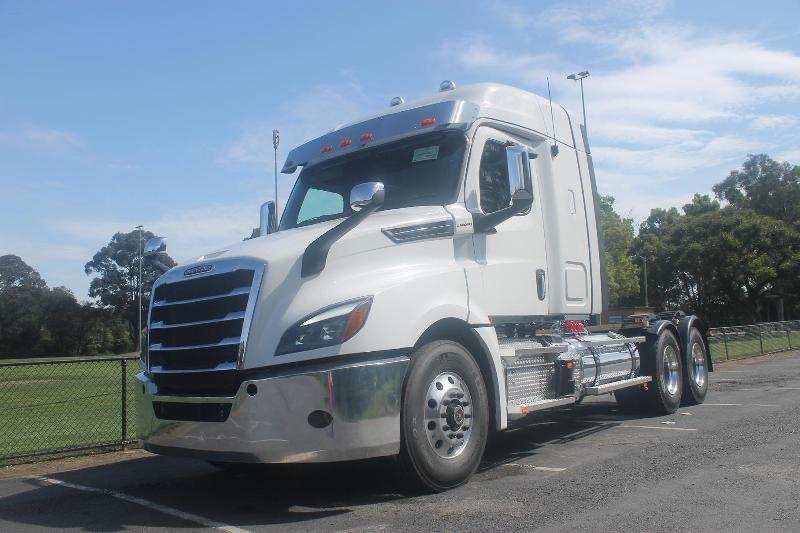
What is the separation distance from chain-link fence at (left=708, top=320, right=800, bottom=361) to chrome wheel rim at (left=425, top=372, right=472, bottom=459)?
55.8 ft

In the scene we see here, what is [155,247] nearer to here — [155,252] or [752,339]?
[155,252]

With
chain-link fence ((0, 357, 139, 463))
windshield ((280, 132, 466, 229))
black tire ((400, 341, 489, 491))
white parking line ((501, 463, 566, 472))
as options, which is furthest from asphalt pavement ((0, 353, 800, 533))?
windshield ((280, 132, 466, 229))

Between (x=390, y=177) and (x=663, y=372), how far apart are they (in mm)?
5217

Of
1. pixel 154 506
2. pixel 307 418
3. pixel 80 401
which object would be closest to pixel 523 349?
pixel 307 418

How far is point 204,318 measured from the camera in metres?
5.26

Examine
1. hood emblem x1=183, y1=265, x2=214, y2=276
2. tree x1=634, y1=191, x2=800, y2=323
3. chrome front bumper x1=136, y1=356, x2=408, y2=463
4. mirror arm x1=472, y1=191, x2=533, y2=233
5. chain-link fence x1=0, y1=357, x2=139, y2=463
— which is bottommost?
chain-link fence x1=0, y1=357, x2=139, y2=463

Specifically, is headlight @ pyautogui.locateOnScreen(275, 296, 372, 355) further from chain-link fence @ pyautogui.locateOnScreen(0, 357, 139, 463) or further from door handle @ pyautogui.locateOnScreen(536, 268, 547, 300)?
chain-link fence @ pyautogui.locateOnScreen(0, 357, 139, 463)

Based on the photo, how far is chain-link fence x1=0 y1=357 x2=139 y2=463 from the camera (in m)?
8.98

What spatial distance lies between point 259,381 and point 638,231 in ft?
211

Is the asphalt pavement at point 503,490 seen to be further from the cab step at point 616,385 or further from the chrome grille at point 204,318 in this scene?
the chrome grille at point 204,318

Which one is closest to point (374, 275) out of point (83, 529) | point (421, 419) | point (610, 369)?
point (421, 419)

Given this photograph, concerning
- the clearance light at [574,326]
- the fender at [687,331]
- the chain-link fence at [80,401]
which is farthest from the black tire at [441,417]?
the fender at [687,331]

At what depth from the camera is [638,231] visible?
64.9 metres

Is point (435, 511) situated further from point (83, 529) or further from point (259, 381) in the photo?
point (83, 529)
